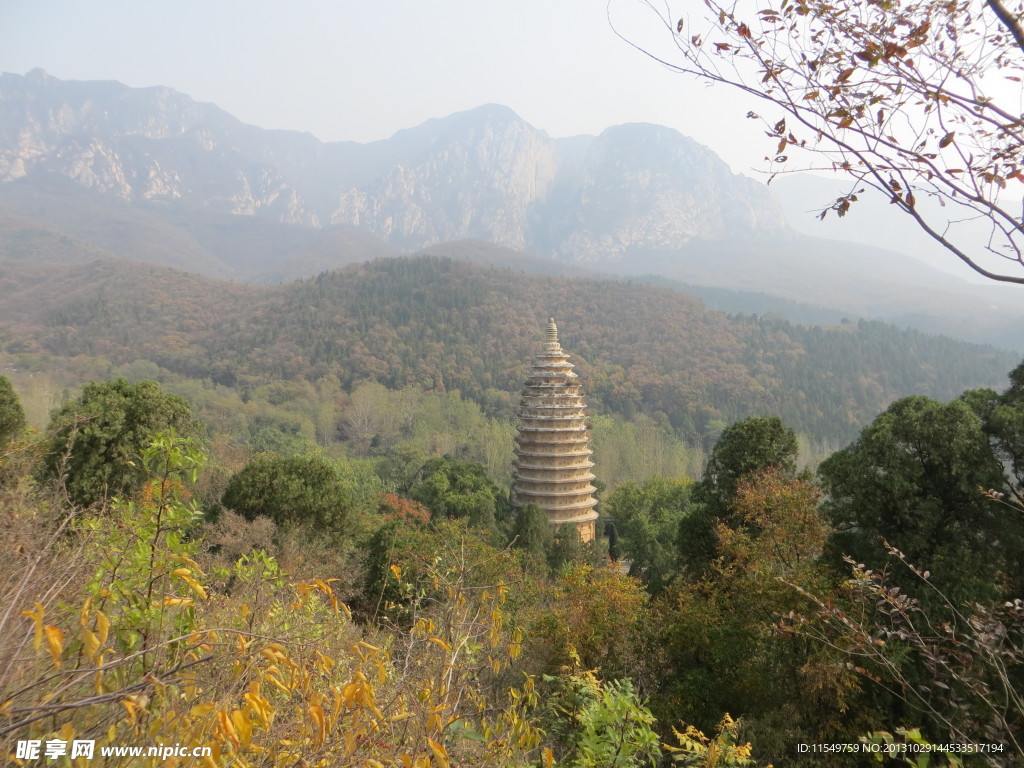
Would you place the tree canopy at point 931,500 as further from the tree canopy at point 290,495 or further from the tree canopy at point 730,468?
the tree canopy at point 290,495

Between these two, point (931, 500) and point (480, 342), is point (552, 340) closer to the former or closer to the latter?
point (931, 500)

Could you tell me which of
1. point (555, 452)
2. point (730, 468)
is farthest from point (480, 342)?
point (730, 468)

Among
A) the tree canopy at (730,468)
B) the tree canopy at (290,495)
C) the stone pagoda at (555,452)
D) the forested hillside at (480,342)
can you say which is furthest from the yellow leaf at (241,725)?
the forested hillside at (480,342)

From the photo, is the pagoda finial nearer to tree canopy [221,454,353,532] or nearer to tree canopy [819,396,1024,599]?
tree canopy [221,454,353,532]

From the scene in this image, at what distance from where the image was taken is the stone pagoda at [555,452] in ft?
97.2

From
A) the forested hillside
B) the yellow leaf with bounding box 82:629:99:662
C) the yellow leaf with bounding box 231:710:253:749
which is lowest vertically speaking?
the forested hillside

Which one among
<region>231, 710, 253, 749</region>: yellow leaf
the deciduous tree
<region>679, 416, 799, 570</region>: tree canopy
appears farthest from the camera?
<region>679, 416, 799, 570</region>: tree canopy

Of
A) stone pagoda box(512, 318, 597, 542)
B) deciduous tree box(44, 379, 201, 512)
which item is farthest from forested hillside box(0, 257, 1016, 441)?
deciduous tree box(44, 379, 201, 512)

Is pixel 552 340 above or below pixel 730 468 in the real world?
above

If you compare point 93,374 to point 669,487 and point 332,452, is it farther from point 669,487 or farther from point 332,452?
point 669,487

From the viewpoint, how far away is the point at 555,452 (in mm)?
29922

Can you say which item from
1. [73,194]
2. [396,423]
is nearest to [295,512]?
[396,423]

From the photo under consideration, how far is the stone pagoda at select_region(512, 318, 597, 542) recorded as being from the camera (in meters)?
29.6

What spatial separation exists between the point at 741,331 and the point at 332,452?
63.9 metres
